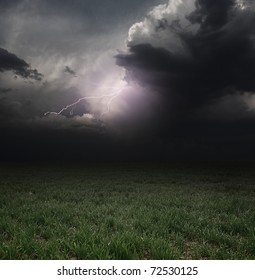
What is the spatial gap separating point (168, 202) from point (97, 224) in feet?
18.8

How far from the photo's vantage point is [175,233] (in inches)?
382

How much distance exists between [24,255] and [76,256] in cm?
113

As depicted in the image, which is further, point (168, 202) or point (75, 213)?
point (168, 202)

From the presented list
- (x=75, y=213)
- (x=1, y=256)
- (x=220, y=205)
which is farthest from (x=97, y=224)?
(x=220, y=205)

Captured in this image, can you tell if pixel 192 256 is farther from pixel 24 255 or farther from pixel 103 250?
pixel 24 255

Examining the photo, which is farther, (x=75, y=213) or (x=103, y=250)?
(x=75, y=213)

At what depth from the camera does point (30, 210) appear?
524 inches

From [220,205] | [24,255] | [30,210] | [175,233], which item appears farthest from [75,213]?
[220,205]

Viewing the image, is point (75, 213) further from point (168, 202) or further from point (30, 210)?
point (168, 202)
